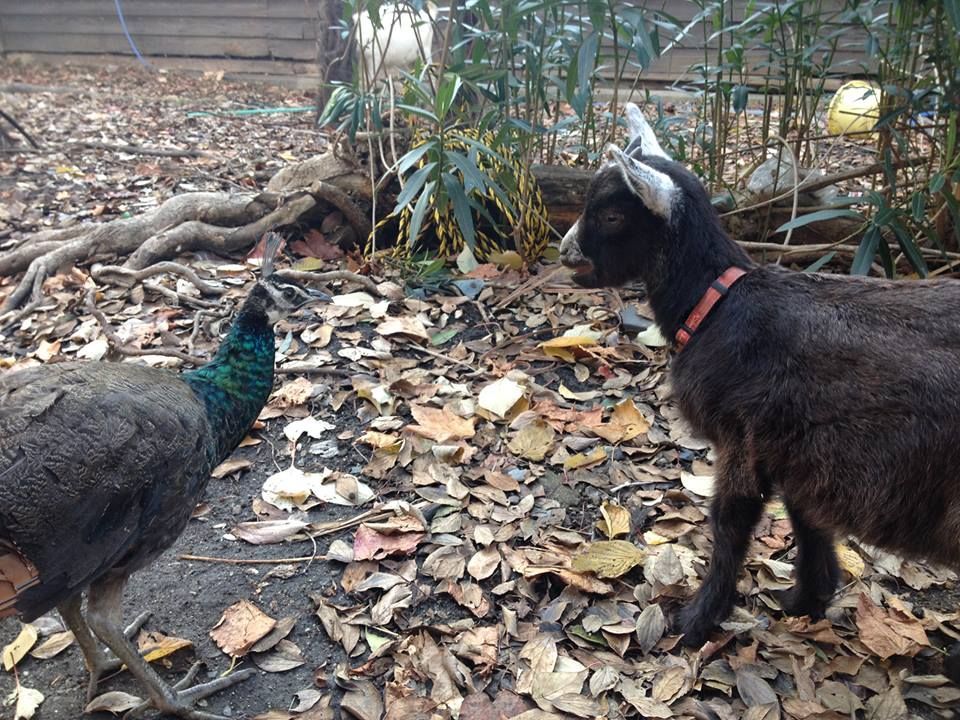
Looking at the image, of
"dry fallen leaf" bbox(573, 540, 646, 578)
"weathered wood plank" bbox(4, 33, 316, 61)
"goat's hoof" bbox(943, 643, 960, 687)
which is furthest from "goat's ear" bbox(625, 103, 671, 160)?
"weathered wood plank" bbox(4, 33, 316, 61)

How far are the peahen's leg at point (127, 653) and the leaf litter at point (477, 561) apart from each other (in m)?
0.09

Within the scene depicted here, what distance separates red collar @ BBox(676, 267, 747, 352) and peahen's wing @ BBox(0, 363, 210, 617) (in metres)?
1.57

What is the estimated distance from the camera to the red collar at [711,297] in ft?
8.43

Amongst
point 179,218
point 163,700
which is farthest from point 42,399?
point 179,218

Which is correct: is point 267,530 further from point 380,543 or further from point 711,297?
point 711,297

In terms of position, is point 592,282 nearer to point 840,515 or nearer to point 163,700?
point 840,515

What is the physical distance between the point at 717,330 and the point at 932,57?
2.48m

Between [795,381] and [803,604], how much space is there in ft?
2.91

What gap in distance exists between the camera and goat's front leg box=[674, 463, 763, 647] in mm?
2471

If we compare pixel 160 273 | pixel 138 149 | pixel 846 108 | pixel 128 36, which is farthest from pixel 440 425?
pixel 128 36

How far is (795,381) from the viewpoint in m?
2.31

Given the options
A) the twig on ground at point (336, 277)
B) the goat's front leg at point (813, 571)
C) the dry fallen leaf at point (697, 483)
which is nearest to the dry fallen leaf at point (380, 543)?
the dry fallen leaf at point (697, 483)

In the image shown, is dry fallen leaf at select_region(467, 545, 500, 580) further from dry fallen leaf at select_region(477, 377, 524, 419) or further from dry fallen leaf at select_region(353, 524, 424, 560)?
dry fallen leaf at select_region(477, 377, 524, 419)

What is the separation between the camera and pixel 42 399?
2.30 metres
